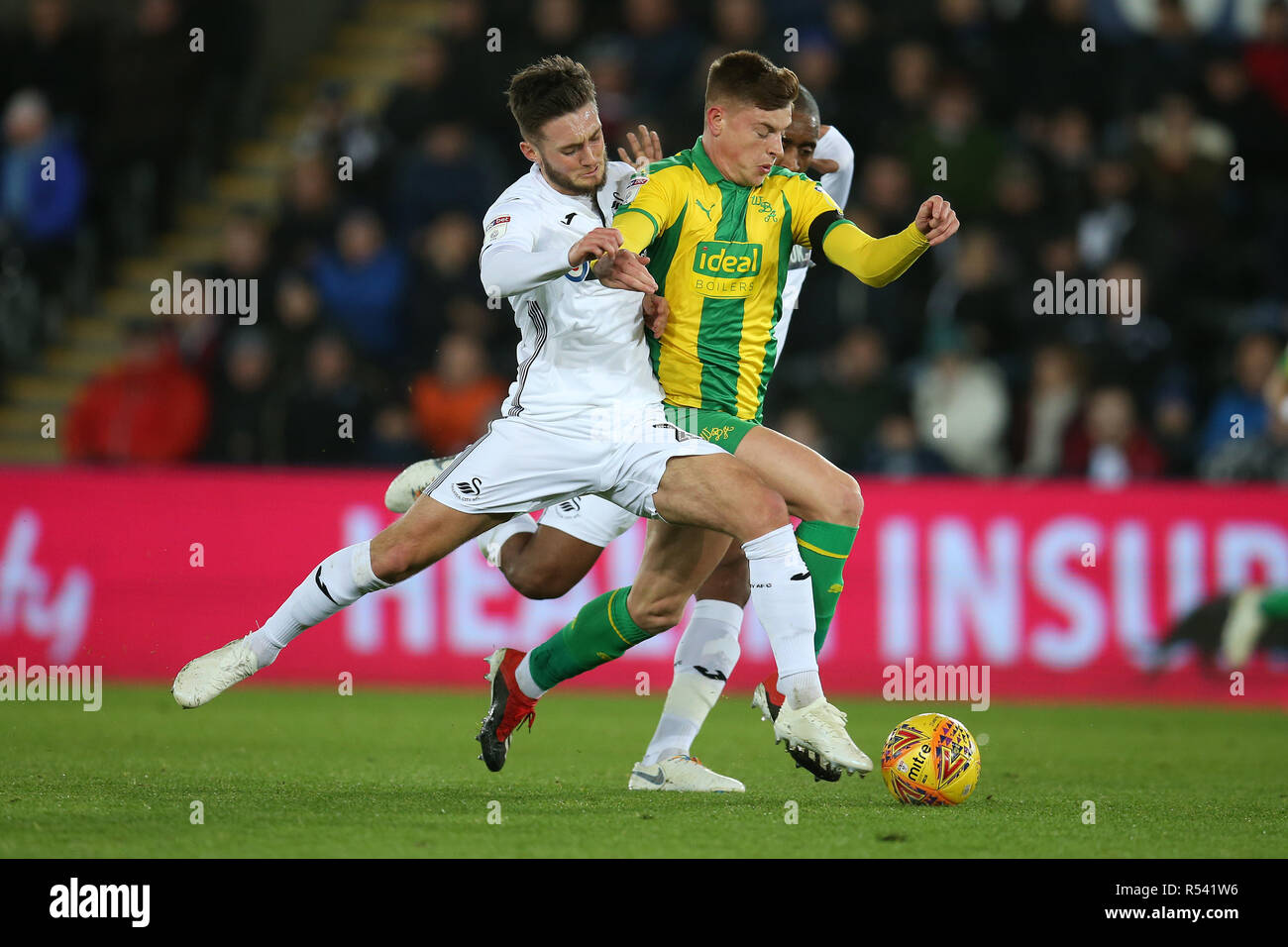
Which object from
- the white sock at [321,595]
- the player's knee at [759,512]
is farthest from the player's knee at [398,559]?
the player's knee at [759,512]

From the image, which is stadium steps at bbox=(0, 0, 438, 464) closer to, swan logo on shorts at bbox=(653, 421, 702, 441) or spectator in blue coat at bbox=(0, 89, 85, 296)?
spectator in blue coat at bbox=(0, 89, 85, 296)

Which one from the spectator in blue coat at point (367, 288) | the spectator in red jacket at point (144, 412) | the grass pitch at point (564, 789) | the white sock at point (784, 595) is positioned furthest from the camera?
Result: the spectator in blue coat at point (367, 288)

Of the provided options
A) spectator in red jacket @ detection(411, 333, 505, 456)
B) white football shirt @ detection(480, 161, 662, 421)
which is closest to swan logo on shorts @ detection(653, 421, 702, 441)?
white football shirt @ detection(480, 161, 662, 421)

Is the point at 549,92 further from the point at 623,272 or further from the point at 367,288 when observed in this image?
the point at 367,288

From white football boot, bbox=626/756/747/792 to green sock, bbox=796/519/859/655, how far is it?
0.64 metres

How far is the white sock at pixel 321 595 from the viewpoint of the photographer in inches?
243

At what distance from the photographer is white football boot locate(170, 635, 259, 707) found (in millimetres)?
6246

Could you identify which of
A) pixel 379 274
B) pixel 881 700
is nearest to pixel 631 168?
pixel 881 700

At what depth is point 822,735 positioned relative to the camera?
225 inches

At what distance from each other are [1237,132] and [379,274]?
21.3ft

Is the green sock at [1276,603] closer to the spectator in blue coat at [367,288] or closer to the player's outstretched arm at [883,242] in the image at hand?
the player's outstretched arm at [883,242]

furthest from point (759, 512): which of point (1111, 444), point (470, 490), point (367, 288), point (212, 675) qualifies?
point (367, 288)

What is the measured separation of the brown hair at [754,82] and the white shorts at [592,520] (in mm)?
→ 1642

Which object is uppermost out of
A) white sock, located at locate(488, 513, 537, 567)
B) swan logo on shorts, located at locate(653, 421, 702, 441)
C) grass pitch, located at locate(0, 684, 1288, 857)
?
swan logo on shorts, located at locate(653, 421, 702, 441)
